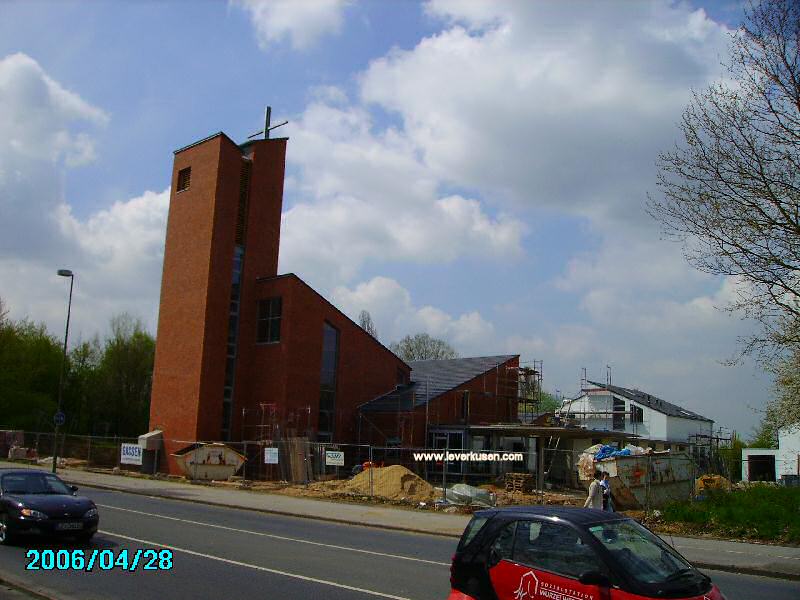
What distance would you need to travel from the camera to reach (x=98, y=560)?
11859 mm

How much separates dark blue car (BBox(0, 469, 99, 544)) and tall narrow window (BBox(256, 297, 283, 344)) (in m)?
26.0

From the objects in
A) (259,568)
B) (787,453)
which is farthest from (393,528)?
(787,453)

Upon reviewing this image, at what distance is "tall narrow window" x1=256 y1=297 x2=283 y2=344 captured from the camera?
3975 cm

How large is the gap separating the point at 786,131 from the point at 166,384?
109ft

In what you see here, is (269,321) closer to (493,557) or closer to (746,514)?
(746,514)

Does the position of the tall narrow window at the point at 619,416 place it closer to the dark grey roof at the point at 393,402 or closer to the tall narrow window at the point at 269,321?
the dark grey roof at the point at 393,402

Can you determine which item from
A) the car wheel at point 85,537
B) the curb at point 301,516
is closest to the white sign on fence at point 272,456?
the curb at point 301,516

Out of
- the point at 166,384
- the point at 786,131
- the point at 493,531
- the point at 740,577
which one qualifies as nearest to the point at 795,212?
the point at 786,131

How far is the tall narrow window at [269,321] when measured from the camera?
3975 cm

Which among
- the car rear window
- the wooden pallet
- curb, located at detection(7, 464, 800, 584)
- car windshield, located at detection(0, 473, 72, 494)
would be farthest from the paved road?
the wooden pallet

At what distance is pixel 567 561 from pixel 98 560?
8.45 metres

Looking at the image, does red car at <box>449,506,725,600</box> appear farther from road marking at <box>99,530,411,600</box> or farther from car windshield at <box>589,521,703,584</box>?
road marking at <box>99,530,411,600</box>

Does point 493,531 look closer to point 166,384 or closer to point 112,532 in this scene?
point 112,532

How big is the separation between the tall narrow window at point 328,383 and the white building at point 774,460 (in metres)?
30.3
